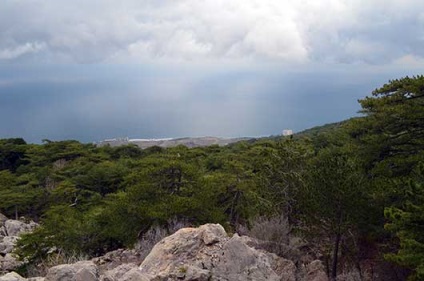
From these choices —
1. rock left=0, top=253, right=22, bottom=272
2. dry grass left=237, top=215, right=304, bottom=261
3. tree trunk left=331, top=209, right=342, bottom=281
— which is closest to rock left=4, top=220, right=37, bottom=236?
rock left=0, top=253, right=22, bottom=272

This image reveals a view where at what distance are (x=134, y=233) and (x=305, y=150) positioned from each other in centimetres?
653

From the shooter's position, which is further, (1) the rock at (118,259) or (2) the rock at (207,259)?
(1) the rock at (118,259)

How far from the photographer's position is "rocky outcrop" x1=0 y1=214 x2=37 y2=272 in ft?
61.3

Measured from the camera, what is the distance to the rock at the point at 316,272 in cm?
1105

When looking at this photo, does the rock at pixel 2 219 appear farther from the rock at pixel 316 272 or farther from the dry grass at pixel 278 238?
the rock at pixel 316 272

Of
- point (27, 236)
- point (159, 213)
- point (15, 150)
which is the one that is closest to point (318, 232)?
point (159, 213)

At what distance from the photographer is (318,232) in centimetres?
1236

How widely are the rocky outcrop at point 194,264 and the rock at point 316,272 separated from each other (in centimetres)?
189

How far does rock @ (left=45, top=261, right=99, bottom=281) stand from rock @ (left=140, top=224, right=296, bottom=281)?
97cm

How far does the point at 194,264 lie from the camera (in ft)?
30.5

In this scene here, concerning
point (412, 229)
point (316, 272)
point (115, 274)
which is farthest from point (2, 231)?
point (412, 229)

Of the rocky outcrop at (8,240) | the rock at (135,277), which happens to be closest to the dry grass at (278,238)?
the rock at (135,277)

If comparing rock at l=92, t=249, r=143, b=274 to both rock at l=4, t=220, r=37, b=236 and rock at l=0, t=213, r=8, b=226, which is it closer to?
rock at l=4, t=220, r=37, b=236

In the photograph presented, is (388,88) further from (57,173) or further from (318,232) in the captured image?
(57,173)
